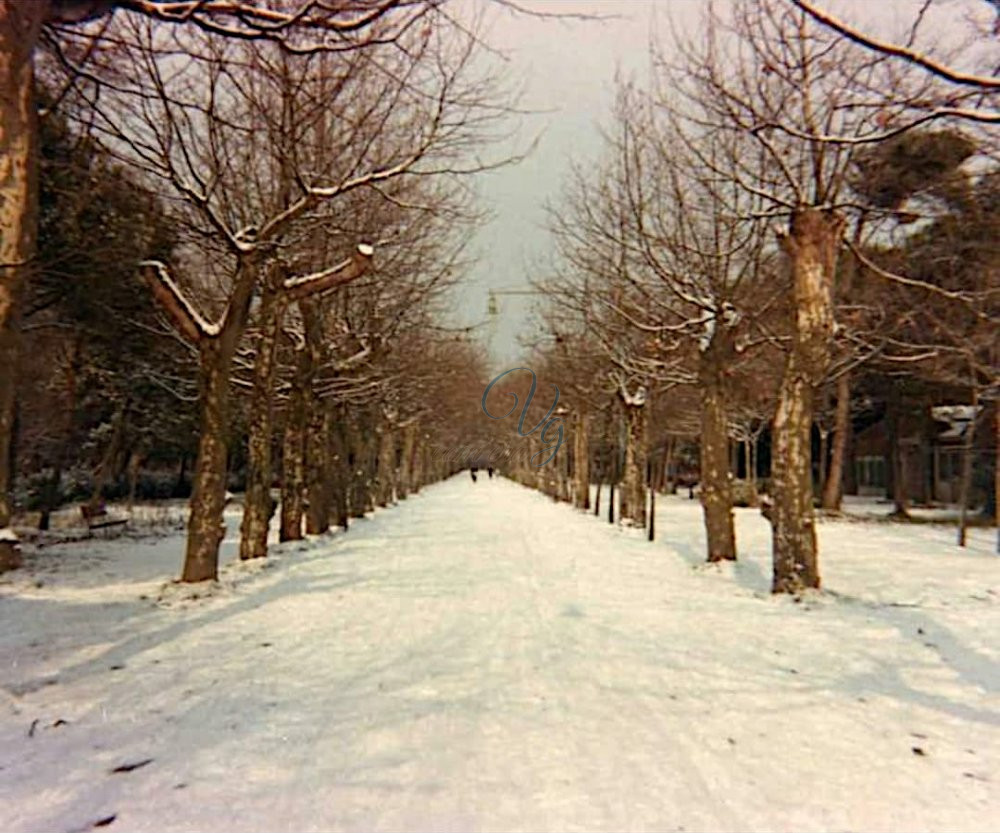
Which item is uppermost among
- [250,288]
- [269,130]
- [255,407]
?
[269,130]

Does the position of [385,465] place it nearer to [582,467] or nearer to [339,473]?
[582,467]

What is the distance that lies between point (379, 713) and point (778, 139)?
9374mm

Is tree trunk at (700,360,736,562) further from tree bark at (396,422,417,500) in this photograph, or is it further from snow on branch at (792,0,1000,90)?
tree bark at (396,422,417,500)

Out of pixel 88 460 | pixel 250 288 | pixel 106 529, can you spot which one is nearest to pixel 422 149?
pixel 250 288

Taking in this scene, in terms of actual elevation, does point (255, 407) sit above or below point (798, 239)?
below

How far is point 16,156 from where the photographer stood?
580cm

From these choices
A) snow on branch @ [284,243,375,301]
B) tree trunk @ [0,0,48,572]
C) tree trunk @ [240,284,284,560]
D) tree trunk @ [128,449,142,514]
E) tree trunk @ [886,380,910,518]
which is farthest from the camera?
tree trunk @ [886,380,910,518]

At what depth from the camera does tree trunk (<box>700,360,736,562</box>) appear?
12.5m

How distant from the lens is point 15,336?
7637 millimetres

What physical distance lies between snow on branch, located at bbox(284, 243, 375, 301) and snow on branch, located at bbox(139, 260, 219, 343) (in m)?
1.66

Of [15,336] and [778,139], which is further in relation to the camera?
[778,139]

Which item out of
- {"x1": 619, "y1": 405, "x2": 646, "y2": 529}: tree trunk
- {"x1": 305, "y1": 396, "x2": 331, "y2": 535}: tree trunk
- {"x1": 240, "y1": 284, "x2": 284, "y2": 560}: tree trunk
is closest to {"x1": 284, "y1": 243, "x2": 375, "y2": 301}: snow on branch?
{"x1": 240, "y1": 284, "x2": 284, "y2": 560}: tree trunk

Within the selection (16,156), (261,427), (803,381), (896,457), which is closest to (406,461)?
(896,457)

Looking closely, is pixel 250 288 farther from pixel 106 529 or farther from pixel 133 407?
pixel 133 407
